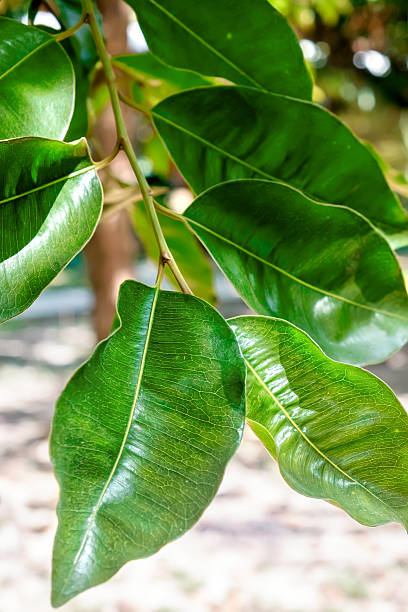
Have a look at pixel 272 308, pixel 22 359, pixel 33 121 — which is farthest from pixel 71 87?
pixel 22 359

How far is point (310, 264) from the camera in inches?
12.6

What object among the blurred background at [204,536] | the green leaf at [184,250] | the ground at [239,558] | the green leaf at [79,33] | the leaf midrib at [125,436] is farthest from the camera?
the ground at [239,558]

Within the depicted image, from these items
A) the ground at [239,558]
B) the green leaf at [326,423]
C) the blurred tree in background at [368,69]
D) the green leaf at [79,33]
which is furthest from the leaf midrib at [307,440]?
the blurred tree in background at [368,69]

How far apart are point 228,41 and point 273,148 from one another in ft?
0.29

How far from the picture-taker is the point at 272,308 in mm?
314

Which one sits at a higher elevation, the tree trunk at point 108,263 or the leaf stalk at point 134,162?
the leaf stalk at point 134,162

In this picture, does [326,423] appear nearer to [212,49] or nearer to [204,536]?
[212,49]

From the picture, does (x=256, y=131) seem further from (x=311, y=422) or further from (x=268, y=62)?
(x=311, y=422)

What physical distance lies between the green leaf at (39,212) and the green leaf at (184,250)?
297 millimetres

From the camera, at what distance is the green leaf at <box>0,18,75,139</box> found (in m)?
0.31

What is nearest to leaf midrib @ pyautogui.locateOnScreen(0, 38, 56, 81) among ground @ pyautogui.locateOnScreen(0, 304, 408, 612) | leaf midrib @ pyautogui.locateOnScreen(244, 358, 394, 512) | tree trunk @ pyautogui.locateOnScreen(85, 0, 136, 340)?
leaf midrib @ pyautogui.locateOnScreen(244, 358, 394, 512)

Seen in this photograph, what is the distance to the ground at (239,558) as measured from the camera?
1480 millimetres

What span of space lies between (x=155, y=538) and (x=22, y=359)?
4.06 m

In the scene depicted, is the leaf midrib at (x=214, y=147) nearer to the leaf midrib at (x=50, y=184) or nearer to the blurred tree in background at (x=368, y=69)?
the leaf midrib at (x=50, y=184)
